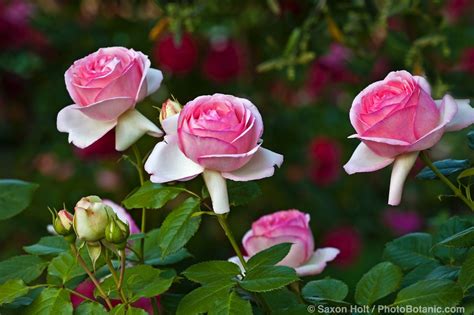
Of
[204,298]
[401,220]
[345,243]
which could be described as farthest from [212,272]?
[401,220]

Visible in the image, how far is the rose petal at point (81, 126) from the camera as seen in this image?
836 millimetres

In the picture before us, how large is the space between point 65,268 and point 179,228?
116mm

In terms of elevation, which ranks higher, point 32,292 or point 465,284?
point 465,284

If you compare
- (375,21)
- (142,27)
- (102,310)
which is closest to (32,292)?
(102,310)

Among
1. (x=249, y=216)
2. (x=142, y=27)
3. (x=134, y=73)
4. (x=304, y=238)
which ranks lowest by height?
(x=249, y=216)

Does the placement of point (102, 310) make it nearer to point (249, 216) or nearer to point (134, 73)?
point (134, 73)

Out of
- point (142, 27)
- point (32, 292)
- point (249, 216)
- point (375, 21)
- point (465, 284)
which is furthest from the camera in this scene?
point (249, 216)

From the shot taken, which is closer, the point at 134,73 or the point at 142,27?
the point at 134,73

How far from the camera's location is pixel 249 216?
2.44 m

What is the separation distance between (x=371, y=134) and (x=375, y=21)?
32.0 inches

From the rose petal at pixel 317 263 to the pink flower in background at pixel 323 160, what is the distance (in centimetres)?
148

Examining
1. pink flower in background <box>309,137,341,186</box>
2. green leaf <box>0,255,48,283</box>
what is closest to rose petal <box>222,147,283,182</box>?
green leaf <box>0,255,48,283</box>

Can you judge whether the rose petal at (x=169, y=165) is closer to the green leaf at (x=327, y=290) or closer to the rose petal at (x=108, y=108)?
the rose petal at (x=108, y=108)

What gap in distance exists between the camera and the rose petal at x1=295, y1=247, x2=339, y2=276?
907 millimetres
